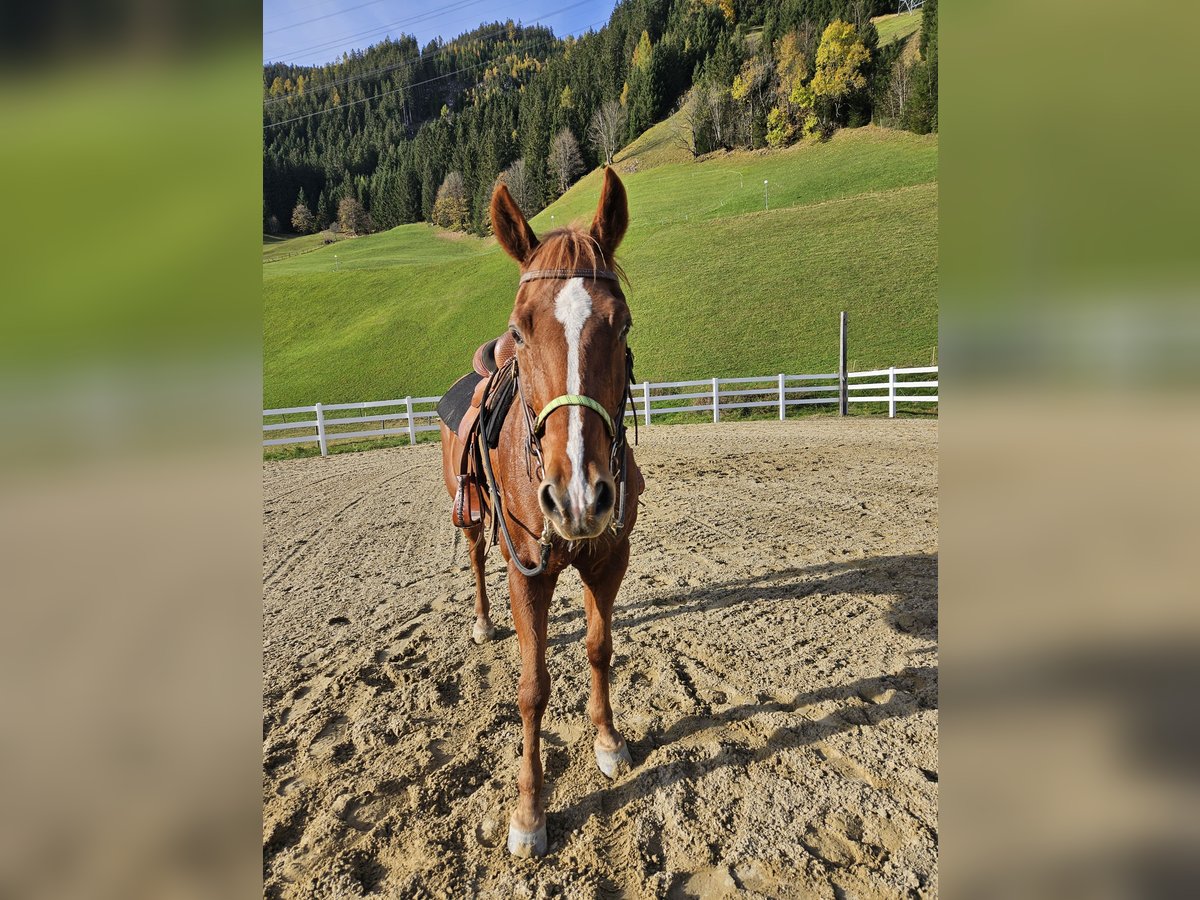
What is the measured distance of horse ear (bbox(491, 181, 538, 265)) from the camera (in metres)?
2.38

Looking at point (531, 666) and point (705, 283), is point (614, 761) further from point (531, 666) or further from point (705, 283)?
point (705, 283)

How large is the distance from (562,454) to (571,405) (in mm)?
171

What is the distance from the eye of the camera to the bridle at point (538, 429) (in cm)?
203

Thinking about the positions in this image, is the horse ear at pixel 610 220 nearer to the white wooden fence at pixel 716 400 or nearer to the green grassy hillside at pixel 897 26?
the white wooden fence at pixel 716 400

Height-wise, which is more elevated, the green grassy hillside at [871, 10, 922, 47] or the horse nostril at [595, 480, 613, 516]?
the green grassy hillside at [871, 10, 922, 47]

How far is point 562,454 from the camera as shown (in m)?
1.94

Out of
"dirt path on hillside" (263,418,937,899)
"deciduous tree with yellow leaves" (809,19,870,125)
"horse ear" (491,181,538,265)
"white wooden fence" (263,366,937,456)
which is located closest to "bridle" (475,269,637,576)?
"horse ear" (491,181,538,265)

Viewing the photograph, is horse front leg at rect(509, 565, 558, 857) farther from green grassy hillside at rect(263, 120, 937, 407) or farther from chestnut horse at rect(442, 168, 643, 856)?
green grassy hillside at rect(263, 120, 937, 407)

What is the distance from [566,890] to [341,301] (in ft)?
123
